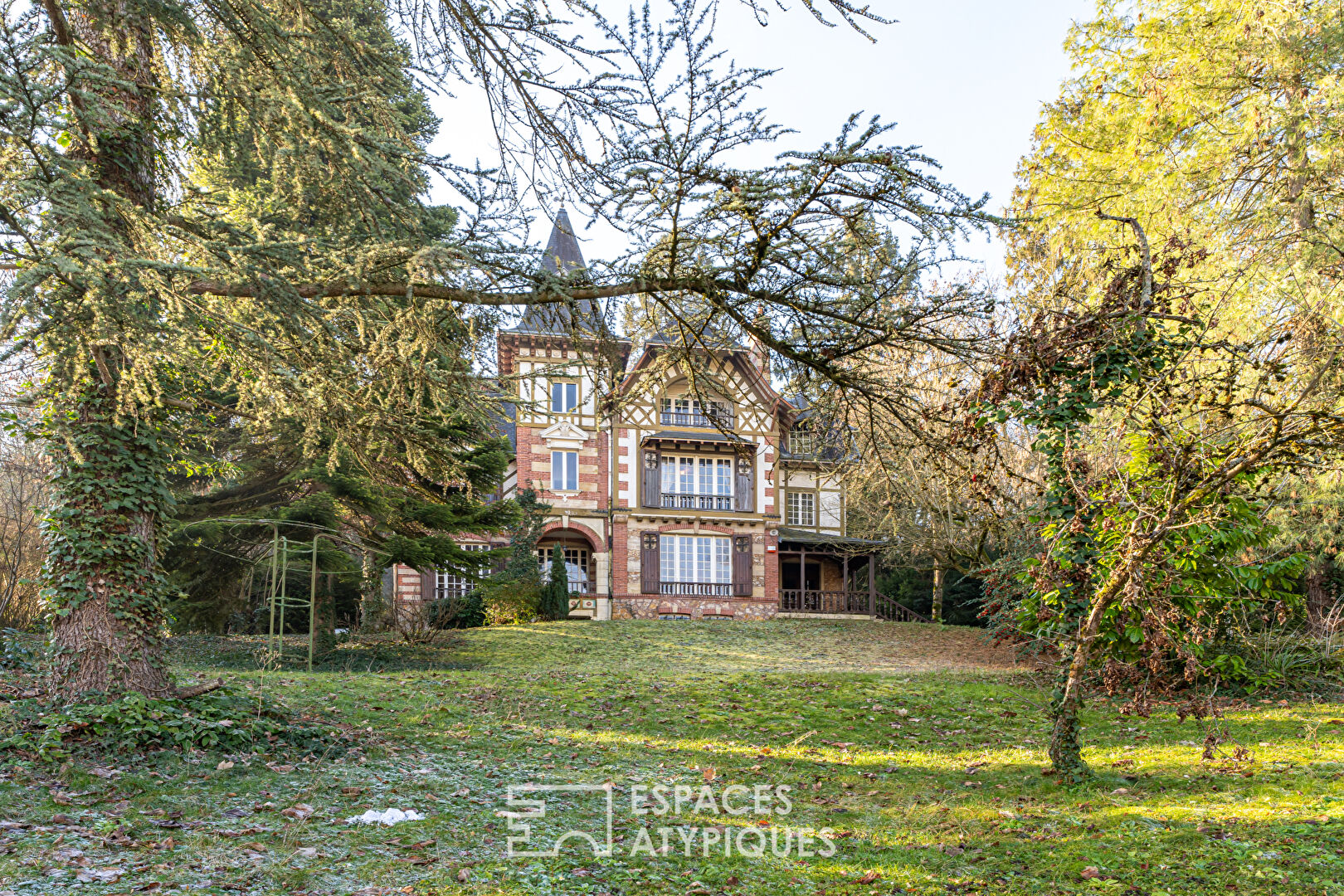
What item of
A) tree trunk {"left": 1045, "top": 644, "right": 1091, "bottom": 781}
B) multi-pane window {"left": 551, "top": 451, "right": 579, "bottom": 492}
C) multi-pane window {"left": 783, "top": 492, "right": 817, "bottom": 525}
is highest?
multi-pane window {"left": 551, "top": 451, "right": 579, "bottom": 492}

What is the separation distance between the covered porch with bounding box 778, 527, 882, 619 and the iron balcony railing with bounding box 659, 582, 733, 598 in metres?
2.05

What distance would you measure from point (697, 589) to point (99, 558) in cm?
2012

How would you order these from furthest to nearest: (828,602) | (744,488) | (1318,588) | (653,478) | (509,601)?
(828,602) < (744,488) < (653,478) < (509,601) < (1318,588)

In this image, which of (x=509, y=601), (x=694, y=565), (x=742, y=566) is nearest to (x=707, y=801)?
(x=509, y=601)

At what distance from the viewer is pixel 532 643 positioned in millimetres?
16484

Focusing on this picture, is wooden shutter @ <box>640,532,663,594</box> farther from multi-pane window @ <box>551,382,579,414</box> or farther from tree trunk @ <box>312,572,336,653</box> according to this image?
tree trunk @ <box>312,572,336,653</box>

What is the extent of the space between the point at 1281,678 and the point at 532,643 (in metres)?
11.7

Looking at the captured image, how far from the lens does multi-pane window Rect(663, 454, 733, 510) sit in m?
26.0

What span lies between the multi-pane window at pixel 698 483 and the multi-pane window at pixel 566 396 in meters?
3.22

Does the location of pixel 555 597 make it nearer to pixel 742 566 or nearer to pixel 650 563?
pixel 650 563

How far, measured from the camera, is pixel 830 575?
29688 millimetres

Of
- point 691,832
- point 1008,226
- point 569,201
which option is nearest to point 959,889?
point 691,832

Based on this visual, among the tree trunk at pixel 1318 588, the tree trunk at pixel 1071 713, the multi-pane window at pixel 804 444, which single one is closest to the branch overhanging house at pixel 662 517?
the tree trunk at pixel 1318 588

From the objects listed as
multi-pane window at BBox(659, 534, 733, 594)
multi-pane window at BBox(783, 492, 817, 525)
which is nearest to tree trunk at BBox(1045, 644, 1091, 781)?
multi-pane window at BBox(659, 534, 733, 594)
